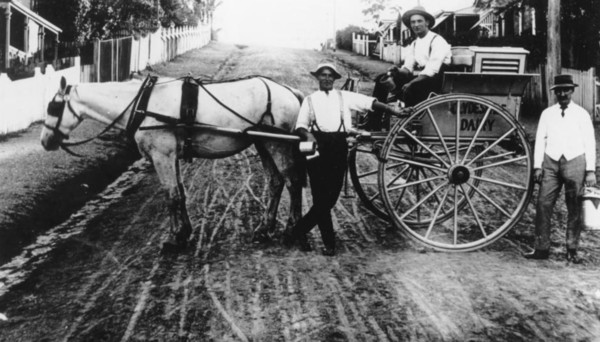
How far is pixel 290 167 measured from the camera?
7941 mm

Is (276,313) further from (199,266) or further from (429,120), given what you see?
(429,120)

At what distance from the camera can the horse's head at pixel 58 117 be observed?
25.8 feet

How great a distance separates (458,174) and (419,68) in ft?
5.39

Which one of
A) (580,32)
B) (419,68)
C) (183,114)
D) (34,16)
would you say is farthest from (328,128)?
(34,16)

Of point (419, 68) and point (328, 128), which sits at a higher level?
point (419, 68)

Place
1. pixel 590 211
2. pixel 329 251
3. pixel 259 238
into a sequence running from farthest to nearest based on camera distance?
1. pixel 259 238
2. pixel 329 251
3. pixel 590 211

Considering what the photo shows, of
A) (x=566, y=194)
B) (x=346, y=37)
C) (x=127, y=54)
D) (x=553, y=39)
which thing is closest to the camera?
(x=566, y=194)

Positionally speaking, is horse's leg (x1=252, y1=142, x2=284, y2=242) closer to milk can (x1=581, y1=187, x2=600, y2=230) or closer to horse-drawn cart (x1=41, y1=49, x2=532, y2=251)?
horse-drawn cart (x1=41, y1=49, x2=532, y2=251)

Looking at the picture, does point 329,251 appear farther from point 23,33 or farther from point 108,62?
point 23,33

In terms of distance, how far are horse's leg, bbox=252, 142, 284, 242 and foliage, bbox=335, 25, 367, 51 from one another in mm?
50175

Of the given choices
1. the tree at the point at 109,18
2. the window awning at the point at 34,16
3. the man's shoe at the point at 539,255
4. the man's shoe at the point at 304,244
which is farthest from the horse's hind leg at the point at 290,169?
the tree at the point at 109,18

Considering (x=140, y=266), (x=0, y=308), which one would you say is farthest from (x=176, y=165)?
(x=0, y=308)

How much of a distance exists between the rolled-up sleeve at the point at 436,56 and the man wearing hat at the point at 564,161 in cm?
133

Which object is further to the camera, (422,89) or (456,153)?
(422,89)
